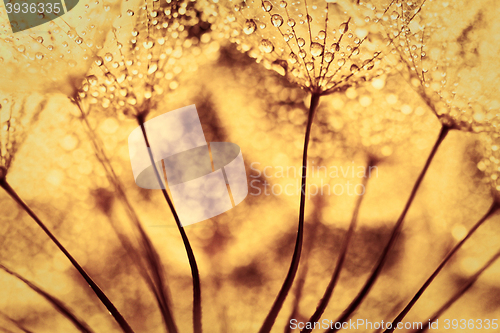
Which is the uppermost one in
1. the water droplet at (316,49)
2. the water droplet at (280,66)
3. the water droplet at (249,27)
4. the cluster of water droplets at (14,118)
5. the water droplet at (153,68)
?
the water droplet at (249,27)

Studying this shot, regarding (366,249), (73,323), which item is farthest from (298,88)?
(73,323)

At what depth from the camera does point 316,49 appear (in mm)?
428

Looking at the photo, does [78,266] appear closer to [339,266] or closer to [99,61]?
[99,61]

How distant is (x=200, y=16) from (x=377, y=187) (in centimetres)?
43

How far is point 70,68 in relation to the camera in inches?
17.3

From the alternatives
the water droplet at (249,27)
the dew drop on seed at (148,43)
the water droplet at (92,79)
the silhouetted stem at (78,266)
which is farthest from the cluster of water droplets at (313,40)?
the silhouetted stem at (78,266)

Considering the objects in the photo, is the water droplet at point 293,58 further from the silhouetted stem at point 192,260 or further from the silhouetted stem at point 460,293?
the silhouetted stem at point 460,293

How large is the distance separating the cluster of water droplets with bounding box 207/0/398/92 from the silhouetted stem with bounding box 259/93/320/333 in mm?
46

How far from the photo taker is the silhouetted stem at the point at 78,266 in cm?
45

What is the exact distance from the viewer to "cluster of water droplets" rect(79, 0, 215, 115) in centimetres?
43

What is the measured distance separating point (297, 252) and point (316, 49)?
35 centimetres

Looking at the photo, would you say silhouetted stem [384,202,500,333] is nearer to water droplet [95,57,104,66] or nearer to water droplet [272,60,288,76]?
water droplet [272,60,288,76]

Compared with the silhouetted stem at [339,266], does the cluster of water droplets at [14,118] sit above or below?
above

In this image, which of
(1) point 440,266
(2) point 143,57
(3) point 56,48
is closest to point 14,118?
(3) point 56,48
